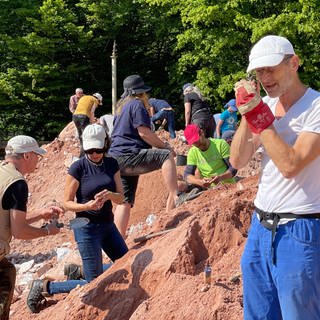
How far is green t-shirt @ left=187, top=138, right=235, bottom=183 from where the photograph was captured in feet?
26.2

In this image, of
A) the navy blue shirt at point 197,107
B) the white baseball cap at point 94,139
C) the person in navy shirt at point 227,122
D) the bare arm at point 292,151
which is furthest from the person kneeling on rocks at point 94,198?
the person in navy shirt at point 227,122

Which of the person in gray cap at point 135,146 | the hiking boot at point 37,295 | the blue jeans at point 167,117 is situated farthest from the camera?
the blue jeans at point 167,117

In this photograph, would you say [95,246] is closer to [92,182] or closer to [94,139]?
[92,182]

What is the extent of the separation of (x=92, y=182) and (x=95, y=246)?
0.58m

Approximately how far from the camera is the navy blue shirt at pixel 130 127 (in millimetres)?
7320

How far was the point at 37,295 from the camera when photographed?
21.1ft

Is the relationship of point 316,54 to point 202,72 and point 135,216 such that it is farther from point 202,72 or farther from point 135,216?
point 135,216

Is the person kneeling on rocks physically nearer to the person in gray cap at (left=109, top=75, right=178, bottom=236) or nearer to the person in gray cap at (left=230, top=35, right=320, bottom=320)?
the person in gray cap at (left=109, top=75, right=178, bottom=236)

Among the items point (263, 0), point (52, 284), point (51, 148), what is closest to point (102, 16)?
point (263, 0)

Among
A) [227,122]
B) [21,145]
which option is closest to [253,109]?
[21,145]

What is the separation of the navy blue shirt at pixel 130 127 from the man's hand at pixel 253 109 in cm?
410

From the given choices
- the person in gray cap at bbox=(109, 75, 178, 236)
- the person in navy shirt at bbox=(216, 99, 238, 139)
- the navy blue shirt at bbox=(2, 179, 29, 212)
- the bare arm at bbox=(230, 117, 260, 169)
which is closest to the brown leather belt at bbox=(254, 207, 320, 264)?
the bare arm at bbox=(230, 117, 260, 169)

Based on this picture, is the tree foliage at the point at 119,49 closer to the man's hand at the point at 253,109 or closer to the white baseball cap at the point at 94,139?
the white baseball cap at the point at 94,139

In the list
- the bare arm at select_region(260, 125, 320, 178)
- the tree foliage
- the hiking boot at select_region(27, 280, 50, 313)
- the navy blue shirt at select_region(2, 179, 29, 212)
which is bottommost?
the hiking boot at select_region(27, 280, 50, 313)
